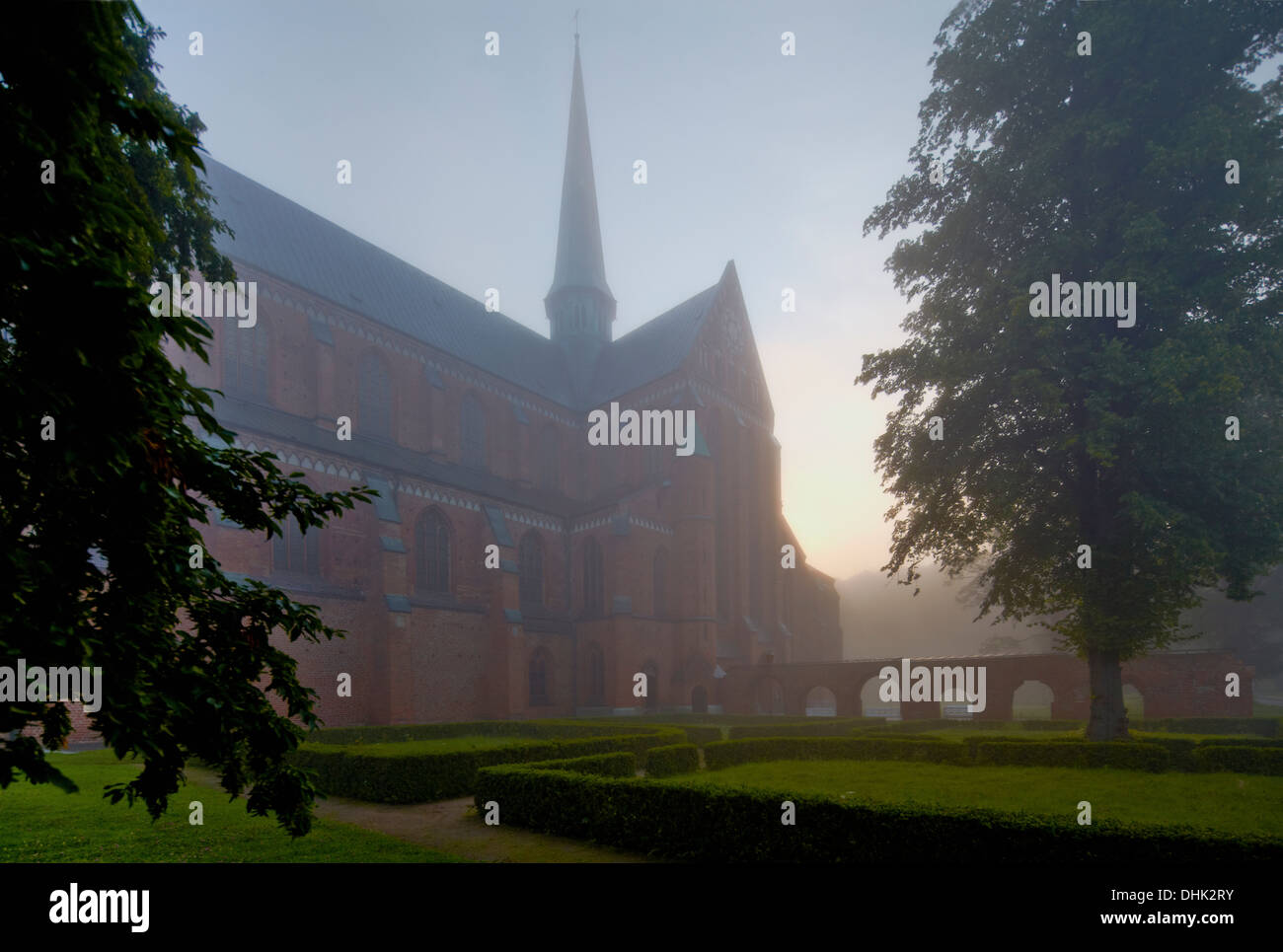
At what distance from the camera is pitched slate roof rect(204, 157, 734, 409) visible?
30766 millimetres

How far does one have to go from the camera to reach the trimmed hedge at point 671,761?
16188 mm

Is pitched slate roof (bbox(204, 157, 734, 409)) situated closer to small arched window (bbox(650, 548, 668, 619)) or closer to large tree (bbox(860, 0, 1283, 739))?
small arched window (bbox(650, 548, 668, 619))

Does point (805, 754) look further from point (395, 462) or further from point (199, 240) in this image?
point (395, 462)

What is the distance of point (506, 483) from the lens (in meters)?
39.4

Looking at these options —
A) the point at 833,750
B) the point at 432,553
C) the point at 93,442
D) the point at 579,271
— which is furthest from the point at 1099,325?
the point at 579,271

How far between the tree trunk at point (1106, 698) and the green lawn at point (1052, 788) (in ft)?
7.05

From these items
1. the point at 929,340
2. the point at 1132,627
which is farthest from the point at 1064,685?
the point at 929,340

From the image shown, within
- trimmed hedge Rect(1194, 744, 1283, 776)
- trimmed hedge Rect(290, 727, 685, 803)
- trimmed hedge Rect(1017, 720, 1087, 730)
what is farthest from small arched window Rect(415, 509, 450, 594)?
trimmed hedge Rect(1194, 744, 1283, 776)

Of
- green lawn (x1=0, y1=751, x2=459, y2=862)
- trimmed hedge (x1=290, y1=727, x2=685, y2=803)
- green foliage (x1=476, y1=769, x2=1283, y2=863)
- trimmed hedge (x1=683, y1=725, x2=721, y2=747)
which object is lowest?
trimmed hedge (x1=683, y1=725, x2=721, y2=747)

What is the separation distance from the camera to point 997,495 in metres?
17.7

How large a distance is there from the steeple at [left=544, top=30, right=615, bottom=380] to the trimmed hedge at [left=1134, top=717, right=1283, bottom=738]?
3570cm

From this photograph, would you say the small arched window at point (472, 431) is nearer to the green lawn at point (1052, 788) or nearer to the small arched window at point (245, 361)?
the small arched window at point (245, 361)

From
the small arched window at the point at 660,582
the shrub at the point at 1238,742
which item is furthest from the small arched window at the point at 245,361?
the shrub at the point at 1238,742

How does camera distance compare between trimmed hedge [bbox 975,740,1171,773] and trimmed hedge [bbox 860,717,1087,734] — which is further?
trimmed hedge [bbox 860,717,1087,734]
